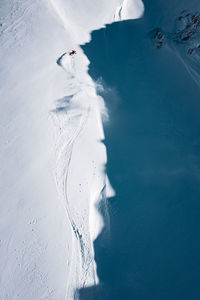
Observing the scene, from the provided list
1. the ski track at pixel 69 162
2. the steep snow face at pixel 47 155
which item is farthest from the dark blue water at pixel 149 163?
the steep snow face at pixel 47 155

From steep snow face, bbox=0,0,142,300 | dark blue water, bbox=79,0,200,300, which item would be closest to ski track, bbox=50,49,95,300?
steep snow face, bbox=0,0,142,300

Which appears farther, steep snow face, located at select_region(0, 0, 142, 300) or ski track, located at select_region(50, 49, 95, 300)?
ski track, located at select_region(50, 49, 95, 300)

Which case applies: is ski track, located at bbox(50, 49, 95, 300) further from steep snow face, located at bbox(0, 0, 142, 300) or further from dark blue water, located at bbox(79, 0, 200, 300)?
dark blue water, located at bbox(79, 0, 200, 300)

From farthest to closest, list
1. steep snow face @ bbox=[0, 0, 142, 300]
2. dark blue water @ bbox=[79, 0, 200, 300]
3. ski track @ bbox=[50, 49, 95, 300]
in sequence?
1. dark blue water @ bbox=[79, 0, 200, 300]
2. ski track @ bbox=[50, 49, 95, 300]
3. steep snow face @ bbox=[0, 0, 142, 300]

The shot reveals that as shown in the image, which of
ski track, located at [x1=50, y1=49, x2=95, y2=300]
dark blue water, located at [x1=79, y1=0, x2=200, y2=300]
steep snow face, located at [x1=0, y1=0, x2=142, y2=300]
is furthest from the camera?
dark blue water, located at [x1=79, y1=0, x2=200, y2=300]

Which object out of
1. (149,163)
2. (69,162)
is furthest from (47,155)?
(149,163)

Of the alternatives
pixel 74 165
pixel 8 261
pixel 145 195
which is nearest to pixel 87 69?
pixel 74 165
